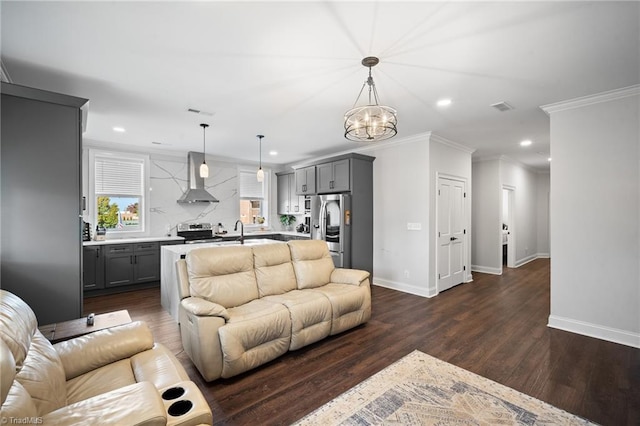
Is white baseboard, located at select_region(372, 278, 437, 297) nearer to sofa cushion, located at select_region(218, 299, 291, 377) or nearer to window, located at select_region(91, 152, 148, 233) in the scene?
sofa cushion, located at select_region(218, 299, 291, 377)

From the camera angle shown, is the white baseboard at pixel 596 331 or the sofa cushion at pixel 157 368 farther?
the white baseboard at pixel 596 331

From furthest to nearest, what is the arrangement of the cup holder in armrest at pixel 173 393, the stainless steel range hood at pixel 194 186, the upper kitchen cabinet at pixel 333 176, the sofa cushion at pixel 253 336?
the stainless steel range hood at pixel 194 186
the upper kitchen cabinet at pixel 333 176
the sofa cushion at pixel 253 336
the cup holder in armrest at pixel 173 393

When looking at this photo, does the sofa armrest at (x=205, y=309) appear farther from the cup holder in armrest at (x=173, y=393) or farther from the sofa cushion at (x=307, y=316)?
the cup holder in armrest at (x=173, y=393)

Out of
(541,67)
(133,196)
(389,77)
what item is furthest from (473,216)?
(133,196)

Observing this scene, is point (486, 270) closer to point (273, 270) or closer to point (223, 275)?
point (273, 270)

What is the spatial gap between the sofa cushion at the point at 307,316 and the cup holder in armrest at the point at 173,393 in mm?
1368

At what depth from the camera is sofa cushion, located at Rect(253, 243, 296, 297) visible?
A: 10.6ft

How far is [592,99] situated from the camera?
3.19 meters

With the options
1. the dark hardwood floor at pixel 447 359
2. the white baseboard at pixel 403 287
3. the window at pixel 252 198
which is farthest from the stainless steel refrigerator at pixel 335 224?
the window at pixel 252 198

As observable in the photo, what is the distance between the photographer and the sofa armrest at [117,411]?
1.06m

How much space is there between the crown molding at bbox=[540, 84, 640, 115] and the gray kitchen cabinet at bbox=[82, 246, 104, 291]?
6836 mm

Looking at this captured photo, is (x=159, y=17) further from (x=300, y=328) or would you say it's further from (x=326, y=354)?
(x=326, y=354)

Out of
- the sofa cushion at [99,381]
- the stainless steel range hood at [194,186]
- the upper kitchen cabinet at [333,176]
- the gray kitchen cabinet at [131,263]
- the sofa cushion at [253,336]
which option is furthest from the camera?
the stainless steel range hood at [194,186]

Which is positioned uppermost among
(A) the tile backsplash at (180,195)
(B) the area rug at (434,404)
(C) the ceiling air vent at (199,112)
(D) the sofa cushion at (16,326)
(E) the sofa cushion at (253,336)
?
(C) the ceiling air vent at (199,112)
